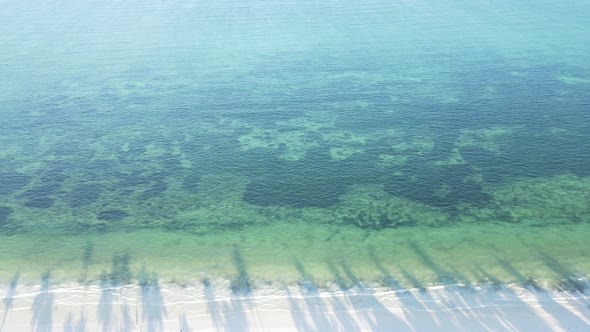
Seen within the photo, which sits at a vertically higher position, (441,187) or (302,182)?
(441,187)

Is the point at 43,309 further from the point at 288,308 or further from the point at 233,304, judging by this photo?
the point at 288,308

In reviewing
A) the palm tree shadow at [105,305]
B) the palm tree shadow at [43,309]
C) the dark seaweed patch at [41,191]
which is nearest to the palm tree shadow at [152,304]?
the palm tree shadow at [105,305]

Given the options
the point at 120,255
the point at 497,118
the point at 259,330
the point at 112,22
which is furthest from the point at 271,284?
the point at 112,22

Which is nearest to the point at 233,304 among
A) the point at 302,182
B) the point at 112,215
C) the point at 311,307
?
the point at 311,307

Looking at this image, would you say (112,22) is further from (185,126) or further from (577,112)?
(577,112)

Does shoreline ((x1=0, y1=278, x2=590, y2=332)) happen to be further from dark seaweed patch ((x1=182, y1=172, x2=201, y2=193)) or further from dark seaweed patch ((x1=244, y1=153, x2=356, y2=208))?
dark seaweed patch ((x1=182, y1=172, x2=201, y2=193))

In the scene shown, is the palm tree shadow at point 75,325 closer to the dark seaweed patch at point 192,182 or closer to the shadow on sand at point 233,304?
the shadow on sand at point 233,304

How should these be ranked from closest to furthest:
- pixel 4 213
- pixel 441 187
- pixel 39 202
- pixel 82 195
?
1. pixel 4 213
2. pixel 39 202
3. pixel 441 187
4. pixel 82 195
